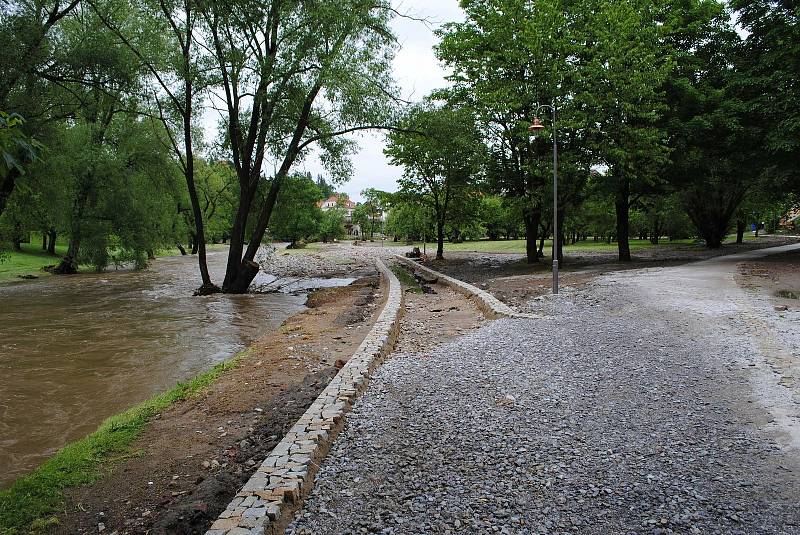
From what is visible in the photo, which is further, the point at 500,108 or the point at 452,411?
the point at 500,108

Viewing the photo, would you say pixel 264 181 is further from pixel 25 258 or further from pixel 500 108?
pixel 25 258

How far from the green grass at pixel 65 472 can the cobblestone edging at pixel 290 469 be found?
157 centimetres

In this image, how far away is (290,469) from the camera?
149 inches

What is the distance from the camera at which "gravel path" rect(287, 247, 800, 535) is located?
3.21m

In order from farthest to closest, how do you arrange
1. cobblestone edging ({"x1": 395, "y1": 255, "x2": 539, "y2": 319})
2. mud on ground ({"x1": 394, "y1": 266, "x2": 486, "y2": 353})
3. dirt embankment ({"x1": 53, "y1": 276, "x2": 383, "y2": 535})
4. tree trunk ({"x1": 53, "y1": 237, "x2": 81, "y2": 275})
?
tree trunk ({"x1": 53, "y1": 237, "x2": 81, "y2": 275}) → cobblestone edging ({"x1": 395, "y1": 255, "x2": 539, "y2": 319}) → mud on ground ({"x1": 394, "y1": 266, "x2": 486, "y2": 353}) → dirt embankment ({"x1": 53, "y1": 276, "x2": 383, "y2": 535})

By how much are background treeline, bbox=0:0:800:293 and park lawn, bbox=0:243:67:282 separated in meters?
2.54

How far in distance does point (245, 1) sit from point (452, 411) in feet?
50.1

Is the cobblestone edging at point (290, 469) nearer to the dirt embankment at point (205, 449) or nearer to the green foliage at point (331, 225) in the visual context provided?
the dirt embankment at point (205, 449)

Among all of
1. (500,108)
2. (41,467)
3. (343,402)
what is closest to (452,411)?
(343,402)

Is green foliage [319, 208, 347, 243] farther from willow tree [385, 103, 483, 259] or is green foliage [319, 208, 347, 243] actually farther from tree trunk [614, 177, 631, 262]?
tree trunk [614, 177, 631, 262]

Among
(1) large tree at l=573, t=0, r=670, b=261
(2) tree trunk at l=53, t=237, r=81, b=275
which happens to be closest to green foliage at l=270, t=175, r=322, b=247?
(1) large tree at l=573, t=0, r=670, b=261

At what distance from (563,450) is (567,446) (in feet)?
0.29

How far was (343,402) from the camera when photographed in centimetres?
530

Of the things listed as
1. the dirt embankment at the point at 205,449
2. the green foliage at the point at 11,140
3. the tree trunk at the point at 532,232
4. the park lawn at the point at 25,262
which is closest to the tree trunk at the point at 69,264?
the park lawn at the point at 25,262
